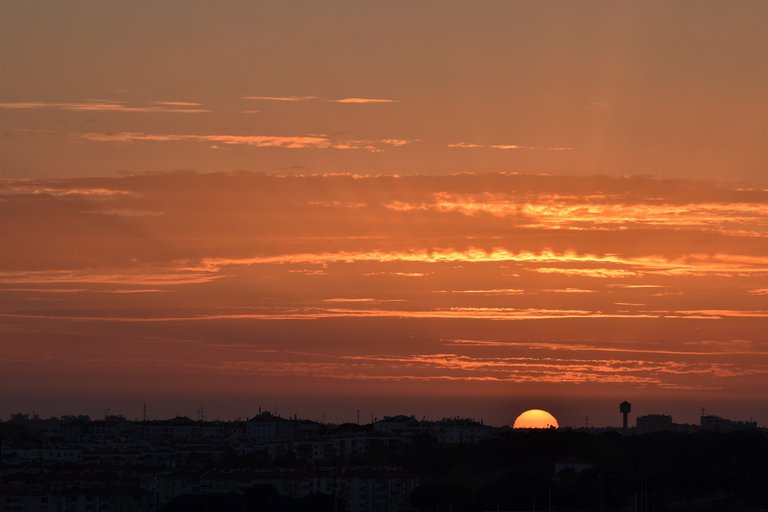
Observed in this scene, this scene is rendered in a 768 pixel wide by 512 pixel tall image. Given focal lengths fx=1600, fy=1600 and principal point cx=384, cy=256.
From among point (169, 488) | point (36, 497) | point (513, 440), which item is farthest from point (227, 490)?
point (513, 440)

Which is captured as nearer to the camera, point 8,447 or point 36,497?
point 36,497

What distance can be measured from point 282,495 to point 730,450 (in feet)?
130

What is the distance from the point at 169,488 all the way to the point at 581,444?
4109 cm

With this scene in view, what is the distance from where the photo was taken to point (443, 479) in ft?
442

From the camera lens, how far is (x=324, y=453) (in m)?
178

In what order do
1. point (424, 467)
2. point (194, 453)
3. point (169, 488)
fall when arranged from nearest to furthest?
point (169, 488), point (424, 467), point (194, 453)

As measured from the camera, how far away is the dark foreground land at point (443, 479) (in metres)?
113

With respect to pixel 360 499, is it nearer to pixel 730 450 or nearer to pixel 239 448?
pixel 730 450

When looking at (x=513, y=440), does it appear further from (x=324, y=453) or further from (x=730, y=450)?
(x=324, y=453)

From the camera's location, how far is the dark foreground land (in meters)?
113

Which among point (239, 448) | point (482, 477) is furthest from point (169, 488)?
point (239, 448)

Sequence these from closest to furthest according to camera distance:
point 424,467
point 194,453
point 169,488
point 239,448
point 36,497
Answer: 1. point 36,497
2. point 169,488
3. point 424,467
4. point 194,453
5. point 239,448

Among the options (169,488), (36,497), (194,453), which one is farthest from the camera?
(194,453)

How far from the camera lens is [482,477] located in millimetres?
133125
